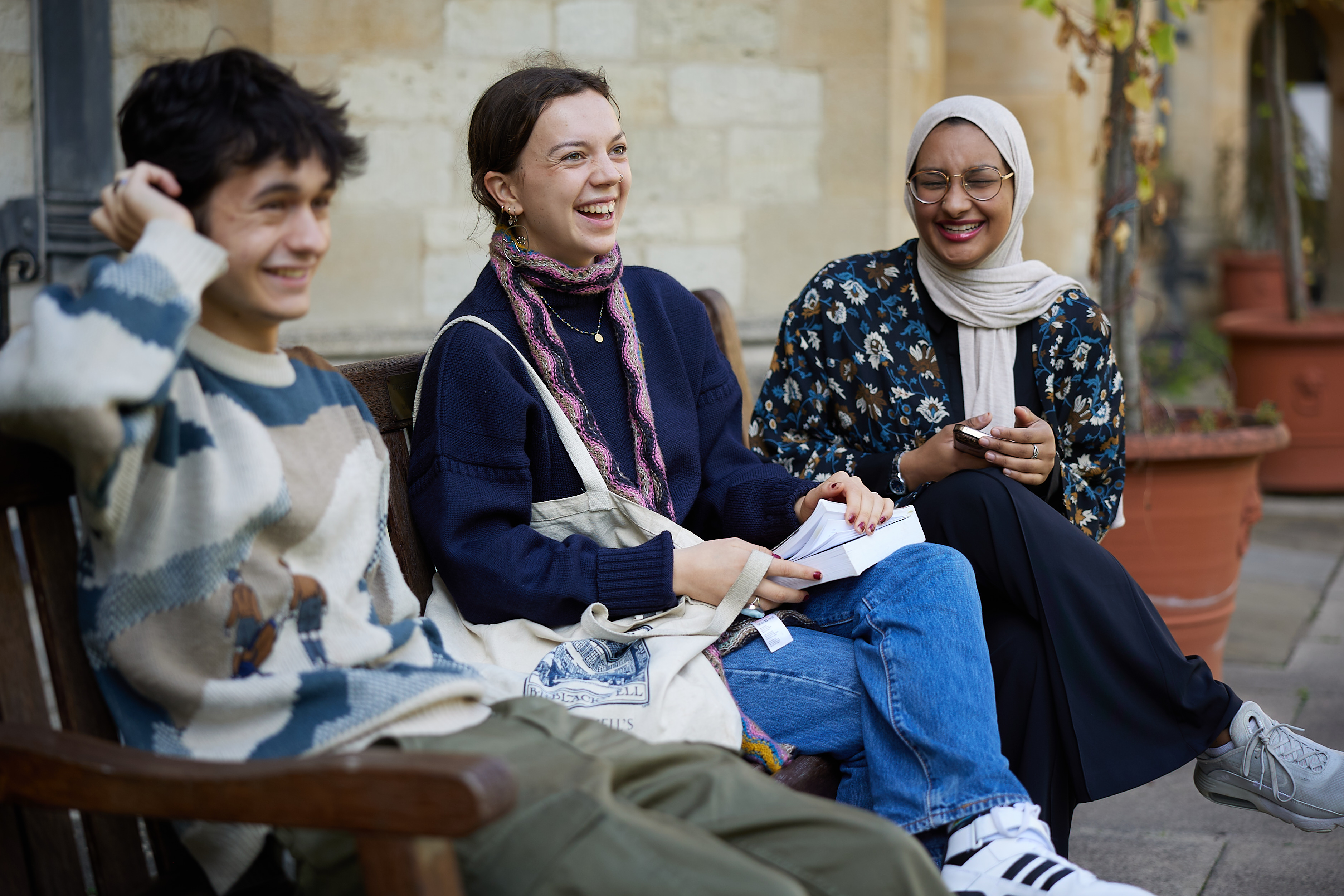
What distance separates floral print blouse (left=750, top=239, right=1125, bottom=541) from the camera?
9.13ft

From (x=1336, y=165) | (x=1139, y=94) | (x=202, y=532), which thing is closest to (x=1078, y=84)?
(x=1139, y=94)

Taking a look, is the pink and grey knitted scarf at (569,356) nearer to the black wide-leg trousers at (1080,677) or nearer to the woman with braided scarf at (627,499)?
the woman with braided scarf at (627,499)

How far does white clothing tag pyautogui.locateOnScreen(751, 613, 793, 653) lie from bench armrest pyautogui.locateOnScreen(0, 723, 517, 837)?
90 cm

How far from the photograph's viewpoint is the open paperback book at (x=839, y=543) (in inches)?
87.9

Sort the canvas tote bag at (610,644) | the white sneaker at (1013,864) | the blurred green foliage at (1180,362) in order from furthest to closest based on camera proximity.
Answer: the blurred green foliage at (1180,362), the canvas tote bag at (610,644), the white sneaker at (1013,864)

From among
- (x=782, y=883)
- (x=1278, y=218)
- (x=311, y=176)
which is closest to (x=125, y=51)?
(x=311, y=176)

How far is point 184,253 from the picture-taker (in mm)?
1539

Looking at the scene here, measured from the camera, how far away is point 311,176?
171cm

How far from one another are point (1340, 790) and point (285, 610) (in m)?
1.93

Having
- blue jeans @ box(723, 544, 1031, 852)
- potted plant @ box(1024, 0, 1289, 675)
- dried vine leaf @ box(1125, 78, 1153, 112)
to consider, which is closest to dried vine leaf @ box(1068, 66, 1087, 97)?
potted plant @ box(1024, 0, 1289, 675)

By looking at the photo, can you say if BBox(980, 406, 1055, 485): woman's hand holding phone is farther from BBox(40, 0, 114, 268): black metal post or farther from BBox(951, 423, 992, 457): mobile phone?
BBox(40, 0, 114, 268): black metal post

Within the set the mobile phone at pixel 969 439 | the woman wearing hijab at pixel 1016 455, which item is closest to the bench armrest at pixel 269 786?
the woman wearing hijab at pixel 1016 455

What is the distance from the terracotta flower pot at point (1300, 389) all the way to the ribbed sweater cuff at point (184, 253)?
6191mm

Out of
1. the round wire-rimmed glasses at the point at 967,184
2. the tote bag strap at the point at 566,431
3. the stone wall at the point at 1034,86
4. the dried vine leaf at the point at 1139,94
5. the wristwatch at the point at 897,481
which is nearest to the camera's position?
the tote bag strap at the point at 566,431
